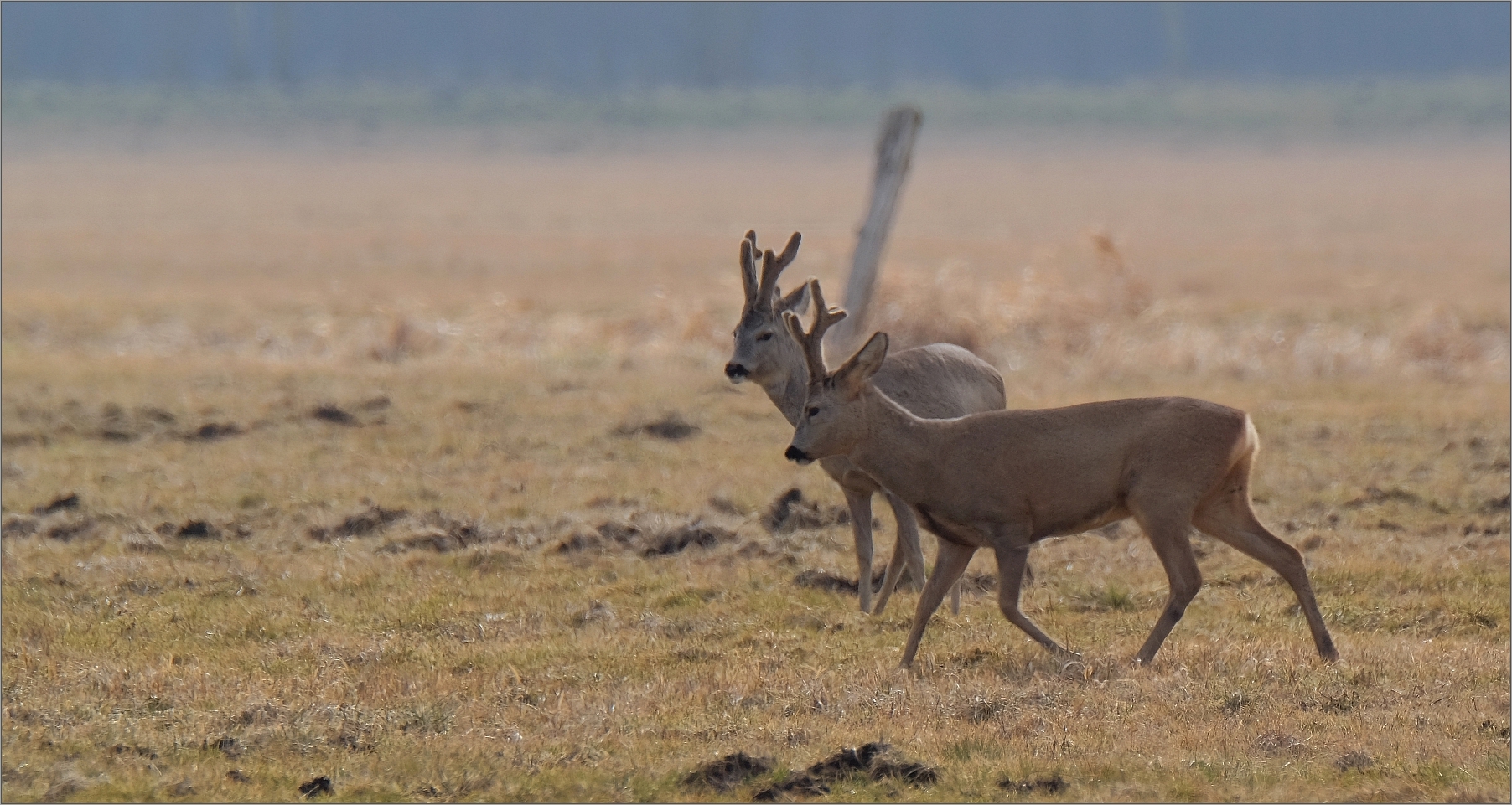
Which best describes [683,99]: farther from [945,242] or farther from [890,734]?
[890,734]

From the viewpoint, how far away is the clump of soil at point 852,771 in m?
6.99

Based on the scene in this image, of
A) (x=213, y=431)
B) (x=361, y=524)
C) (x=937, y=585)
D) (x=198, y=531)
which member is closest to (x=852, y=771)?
(x=937, y=585)

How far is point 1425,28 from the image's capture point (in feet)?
600

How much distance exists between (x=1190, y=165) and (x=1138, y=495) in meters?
95.8

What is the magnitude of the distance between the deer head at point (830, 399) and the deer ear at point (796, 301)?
1.83 m

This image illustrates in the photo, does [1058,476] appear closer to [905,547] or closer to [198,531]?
[905,547]

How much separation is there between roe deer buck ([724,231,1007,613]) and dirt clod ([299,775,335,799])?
4.22m

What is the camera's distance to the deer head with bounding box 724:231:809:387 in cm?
1123

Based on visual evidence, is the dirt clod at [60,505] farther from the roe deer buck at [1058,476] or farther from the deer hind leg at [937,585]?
the deer hind leg at [937,585]

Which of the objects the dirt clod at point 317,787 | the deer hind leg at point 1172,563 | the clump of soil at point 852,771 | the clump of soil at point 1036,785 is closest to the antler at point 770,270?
the deer hind leg at point 1172,563

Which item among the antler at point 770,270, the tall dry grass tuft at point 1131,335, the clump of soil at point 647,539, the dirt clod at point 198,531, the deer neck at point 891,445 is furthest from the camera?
the tall dry grass tuft at point 1131,335

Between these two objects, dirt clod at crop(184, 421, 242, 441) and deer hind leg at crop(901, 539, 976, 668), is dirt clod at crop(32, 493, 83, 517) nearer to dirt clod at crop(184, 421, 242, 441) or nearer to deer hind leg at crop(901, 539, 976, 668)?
dirt clod at crop(184, 421, 242, 441)

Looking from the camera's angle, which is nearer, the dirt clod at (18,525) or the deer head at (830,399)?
the deer head at (830,399)

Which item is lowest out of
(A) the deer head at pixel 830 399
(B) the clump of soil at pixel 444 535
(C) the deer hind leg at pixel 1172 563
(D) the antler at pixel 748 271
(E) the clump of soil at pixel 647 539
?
(B) the clump of soil at pixel 444 535
